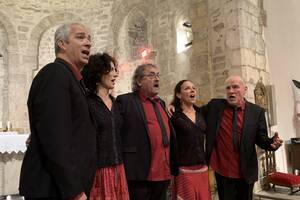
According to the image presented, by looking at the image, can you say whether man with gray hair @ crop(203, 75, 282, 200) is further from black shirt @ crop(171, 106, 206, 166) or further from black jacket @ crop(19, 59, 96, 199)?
black jacket @ crop(19, 59, 96, 199)

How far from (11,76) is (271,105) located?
6.85 metres

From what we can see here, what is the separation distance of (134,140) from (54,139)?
993mm

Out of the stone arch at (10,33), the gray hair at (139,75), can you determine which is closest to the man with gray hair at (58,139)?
the gray hair at (139,75)

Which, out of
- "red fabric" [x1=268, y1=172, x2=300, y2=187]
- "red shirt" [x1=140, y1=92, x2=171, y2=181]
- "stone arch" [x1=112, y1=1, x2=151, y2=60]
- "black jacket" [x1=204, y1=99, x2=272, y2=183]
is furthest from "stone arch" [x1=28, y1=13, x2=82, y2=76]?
"red shirt" [x1=140, y1=92, x2=171, y2=181]

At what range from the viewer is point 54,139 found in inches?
52.7

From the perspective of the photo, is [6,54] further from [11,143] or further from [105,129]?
[105,129]

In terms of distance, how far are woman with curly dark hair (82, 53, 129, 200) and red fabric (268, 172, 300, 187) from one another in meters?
3.40

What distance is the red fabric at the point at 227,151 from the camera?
8.95 feet

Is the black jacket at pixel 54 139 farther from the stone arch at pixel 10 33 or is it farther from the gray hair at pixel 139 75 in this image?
the stone arch at pixel 10 33

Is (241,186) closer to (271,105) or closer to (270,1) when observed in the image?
(271,105)

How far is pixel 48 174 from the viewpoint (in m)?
1.36

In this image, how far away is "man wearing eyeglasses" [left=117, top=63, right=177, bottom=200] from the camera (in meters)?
2.24

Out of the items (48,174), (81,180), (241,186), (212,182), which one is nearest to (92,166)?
(81,180)

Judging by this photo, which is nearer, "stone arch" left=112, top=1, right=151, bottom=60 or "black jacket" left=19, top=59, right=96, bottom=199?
"black jacket" left=19, top=59, right=96, bottom=199
